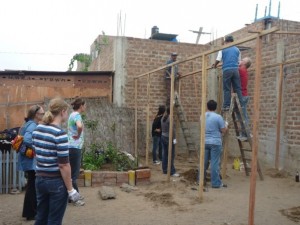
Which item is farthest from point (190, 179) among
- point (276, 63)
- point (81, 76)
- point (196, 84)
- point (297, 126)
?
point (81, 76)

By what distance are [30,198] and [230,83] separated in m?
4.60

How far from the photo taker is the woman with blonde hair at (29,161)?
5.02 meters

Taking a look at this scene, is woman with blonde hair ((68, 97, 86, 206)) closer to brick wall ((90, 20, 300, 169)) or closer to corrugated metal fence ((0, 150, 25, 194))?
corrugated metal fence ((0, 150, 25, 194))

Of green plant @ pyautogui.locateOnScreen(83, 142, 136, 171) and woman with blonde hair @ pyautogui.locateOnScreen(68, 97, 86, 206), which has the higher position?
woman with blonde hair @ pyautogui.locateOnScreen(68, 97, 86, 206)

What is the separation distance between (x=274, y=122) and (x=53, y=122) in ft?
23.1

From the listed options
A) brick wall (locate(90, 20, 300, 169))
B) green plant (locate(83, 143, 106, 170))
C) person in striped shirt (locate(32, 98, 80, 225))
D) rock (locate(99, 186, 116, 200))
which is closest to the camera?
person in striped shirt (locate(32, 98, 80, 225))

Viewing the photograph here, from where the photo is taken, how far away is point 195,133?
11.9 m

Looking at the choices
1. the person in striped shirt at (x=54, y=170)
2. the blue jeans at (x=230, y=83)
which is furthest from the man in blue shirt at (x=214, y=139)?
the person in striped shirt at (x=54, y=170)

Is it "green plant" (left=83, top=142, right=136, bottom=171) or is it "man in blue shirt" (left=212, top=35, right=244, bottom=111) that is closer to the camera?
"man in blue shirt" (left=212, top=35, right=244, bottom=111)

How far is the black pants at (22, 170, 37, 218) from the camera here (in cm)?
509

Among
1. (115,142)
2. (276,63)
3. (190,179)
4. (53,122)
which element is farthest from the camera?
(115,142)

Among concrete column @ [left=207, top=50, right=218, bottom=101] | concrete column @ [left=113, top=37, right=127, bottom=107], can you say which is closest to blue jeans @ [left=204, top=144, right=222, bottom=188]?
concrete column @ [left=113, top=37, right=127, bottom=107]

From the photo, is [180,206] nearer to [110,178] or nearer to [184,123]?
[110,178]

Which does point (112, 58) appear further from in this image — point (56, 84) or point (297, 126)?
point (297, 126)
